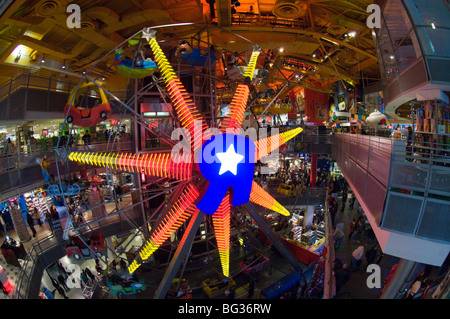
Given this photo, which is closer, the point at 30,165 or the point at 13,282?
the point at 13,282

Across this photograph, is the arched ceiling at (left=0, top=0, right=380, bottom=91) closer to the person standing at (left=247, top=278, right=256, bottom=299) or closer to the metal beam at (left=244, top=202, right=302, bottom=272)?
the metal beam at (left=244, top=202, right=302, bottom=272)

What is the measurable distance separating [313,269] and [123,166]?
10.6 metres

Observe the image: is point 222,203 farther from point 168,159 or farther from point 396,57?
point 396,57

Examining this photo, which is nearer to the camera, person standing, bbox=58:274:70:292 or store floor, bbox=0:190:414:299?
store floor, bbox=0:190:414:299

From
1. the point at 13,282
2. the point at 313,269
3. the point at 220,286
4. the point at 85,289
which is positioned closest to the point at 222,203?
the point at 220,286

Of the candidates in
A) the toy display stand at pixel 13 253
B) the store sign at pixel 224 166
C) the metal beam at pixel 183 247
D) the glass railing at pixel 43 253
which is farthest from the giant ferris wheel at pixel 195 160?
the toy display stand at pixel 13 253

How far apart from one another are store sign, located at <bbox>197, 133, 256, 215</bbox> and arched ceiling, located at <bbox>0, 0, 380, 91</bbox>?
20.1 feet

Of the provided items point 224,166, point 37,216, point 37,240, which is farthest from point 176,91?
point 37,216

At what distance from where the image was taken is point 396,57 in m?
10.3

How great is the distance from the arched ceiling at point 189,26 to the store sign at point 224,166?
613cm

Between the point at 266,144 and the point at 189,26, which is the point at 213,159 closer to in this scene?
the point at 266,144

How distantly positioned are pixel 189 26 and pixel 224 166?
13204mm

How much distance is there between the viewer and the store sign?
750 cm

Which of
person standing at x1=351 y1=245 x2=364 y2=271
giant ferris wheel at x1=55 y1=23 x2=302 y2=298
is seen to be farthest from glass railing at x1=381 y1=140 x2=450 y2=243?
person standing at x1=351 y1=245 x2=364 y2=271
